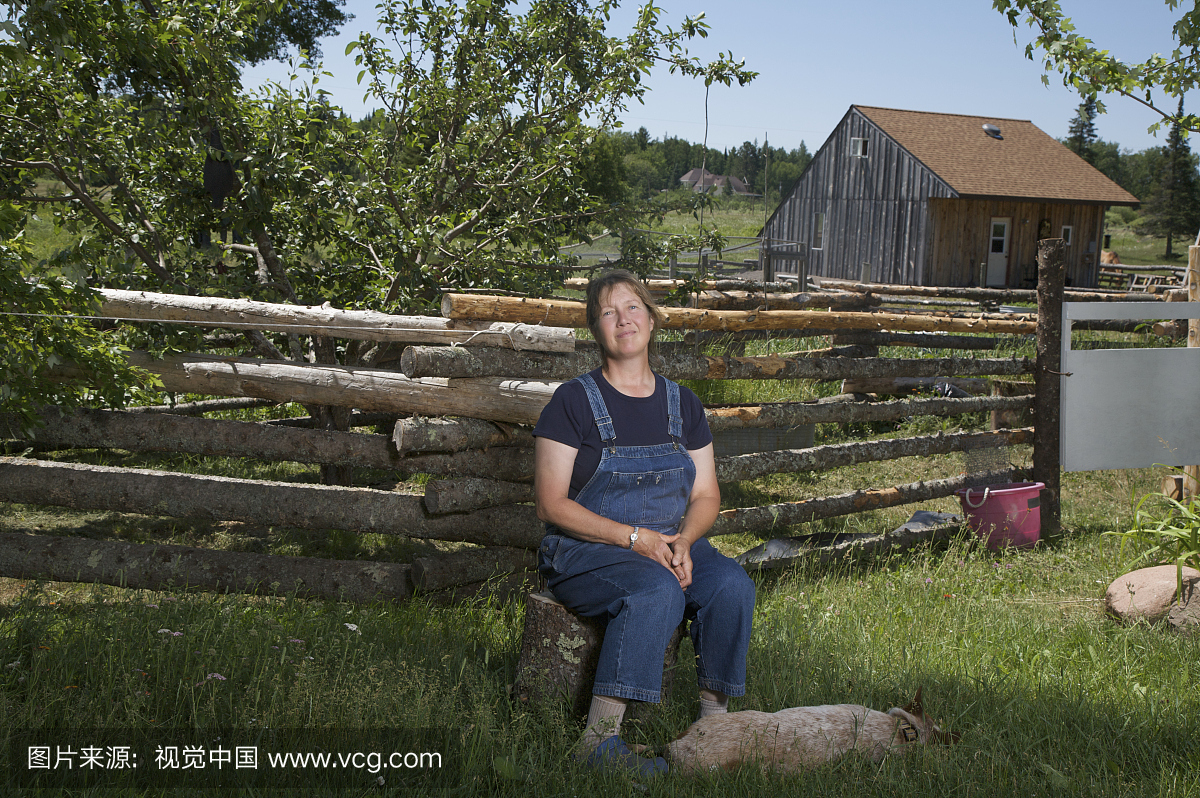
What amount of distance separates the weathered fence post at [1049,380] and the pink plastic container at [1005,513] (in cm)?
31

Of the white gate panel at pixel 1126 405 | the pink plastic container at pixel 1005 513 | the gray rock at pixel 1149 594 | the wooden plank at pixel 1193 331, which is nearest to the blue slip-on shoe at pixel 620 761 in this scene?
the gray rock at pixel 1149 594

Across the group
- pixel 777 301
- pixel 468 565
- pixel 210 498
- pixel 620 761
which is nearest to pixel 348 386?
pixel 210 498

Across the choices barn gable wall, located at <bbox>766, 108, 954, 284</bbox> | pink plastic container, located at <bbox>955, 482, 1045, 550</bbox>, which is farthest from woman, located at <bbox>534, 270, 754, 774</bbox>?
barn gable wall, located at <bbox>766, 108, 954, 284</bbox>

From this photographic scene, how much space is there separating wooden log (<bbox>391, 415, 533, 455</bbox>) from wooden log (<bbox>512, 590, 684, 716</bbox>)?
1383mm

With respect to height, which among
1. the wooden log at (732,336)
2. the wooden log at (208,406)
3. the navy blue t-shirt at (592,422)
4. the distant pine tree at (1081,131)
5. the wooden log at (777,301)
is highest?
the distant pine tree at (1081,131)

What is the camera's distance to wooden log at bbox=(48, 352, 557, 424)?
4211 mm

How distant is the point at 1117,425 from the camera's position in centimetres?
580

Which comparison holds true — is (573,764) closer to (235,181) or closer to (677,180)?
(235,181)

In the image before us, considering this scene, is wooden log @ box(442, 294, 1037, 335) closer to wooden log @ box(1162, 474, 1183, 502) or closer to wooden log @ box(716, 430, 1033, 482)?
wooden log @ box(716, 430, 1033, 482)

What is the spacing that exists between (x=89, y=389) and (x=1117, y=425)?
6.45 m

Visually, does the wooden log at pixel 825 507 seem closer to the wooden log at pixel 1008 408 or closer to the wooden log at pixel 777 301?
the wooden log at pixel 1008 408

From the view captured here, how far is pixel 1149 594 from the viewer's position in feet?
14.5

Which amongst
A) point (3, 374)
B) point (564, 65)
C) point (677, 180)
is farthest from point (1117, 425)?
point (677, 180)

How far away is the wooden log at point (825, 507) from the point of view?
16.8ft
